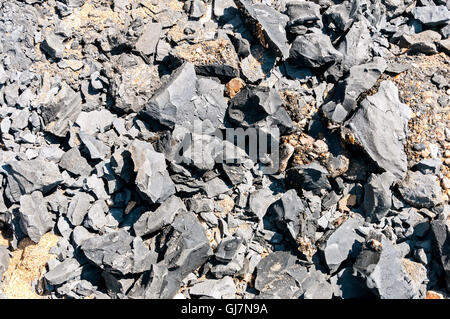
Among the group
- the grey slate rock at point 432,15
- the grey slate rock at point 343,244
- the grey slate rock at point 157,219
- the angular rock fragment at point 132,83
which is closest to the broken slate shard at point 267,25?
the angular rock fragment at point 132,83

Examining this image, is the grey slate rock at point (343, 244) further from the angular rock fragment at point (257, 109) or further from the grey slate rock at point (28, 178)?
the grey slate rock at point (28, 178)

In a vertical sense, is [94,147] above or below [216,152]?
below

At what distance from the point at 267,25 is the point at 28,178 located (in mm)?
3327

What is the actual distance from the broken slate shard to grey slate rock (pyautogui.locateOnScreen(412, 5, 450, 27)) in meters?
1.82

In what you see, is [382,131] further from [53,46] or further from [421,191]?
[53,46]

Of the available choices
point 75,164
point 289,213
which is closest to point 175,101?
point 75,164

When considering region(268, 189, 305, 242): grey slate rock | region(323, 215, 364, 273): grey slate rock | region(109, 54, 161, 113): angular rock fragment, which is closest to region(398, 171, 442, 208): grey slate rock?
region(323, 215, 364, 273): grey slate rock

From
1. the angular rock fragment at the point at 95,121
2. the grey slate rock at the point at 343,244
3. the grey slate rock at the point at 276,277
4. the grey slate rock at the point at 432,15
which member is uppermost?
the grey slate rock at the point at 432,15

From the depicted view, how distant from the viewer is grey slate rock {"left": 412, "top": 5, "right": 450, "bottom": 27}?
18.7 ft

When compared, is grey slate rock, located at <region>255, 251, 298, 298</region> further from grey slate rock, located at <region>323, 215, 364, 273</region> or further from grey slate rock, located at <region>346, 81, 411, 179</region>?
grey slate rock, located at <region>346, 81, 411, 179</region>

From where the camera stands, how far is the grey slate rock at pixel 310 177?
462cm

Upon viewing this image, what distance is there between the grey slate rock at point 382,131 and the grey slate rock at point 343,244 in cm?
74

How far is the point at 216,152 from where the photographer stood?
185 inches

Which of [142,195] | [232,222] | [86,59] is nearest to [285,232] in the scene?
[232,222]
